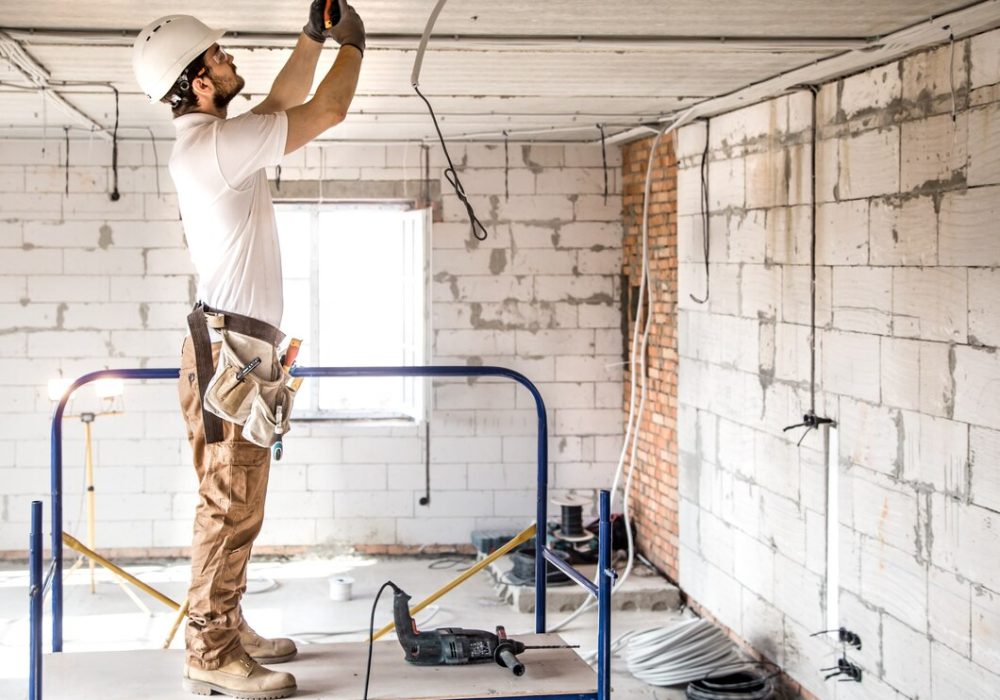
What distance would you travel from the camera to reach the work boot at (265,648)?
3.53 meters

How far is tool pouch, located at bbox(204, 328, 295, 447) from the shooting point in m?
3.10

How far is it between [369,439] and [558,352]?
1354 mm

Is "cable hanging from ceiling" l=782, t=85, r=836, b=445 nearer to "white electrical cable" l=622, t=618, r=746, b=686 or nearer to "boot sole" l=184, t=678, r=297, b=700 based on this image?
"white electrical cable" l=622, t=618, r=746, b=686

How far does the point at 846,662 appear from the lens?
4.78m

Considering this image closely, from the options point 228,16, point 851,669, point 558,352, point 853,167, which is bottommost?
point 851,669

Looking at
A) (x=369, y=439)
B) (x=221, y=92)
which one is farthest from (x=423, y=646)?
(x=369, y=439)

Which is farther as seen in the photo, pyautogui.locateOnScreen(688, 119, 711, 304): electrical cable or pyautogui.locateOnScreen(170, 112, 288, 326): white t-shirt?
pyautogui.locateOnScreen(688, 119, 711, 304): electrical cable

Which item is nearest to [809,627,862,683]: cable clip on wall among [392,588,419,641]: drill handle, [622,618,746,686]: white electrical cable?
[622,618,746,686]: white electrical cable

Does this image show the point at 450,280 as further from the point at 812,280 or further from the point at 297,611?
the point at 812,280

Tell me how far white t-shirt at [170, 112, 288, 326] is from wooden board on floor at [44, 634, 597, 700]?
1.03 metres

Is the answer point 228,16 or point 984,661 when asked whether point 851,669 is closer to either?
point 984,661

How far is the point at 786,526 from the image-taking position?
Result: 5312 millimetres

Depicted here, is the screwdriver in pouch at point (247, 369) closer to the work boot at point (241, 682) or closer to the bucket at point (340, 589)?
the work boot at point (241, 682)

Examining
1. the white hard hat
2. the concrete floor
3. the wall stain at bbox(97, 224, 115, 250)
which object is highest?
the white hard hat
